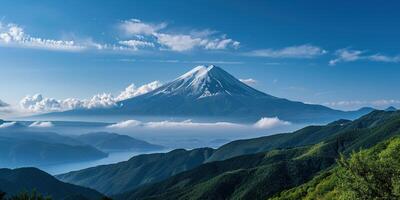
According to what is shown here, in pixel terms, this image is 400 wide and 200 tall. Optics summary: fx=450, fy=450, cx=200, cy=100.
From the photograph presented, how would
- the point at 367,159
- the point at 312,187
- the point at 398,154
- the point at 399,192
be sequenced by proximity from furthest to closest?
the point at 312,187, the point at 398,154, the point at 367,159, the point at 399,192

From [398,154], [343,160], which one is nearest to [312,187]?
[398,154]

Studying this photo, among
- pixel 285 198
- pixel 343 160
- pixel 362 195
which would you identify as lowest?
pixel 285 198

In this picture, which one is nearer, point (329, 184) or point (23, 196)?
point (23, 196)

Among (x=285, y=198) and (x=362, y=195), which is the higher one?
(x=362, y=195)

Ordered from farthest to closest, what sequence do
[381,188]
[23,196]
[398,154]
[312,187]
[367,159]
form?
1. [312,187]
2. [23,196]
3. [398,154]
4. [367,159]
5. [381,188]

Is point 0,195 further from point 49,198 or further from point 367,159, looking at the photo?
point 367,159

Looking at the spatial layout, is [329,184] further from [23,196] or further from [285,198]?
[23,196]

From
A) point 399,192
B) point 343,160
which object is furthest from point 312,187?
point 399,192

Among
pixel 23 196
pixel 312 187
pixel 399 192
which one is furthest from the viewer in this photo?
pixel 312 187

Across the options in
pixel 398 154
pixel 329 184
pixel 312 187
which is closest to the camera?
pixel 398 154
